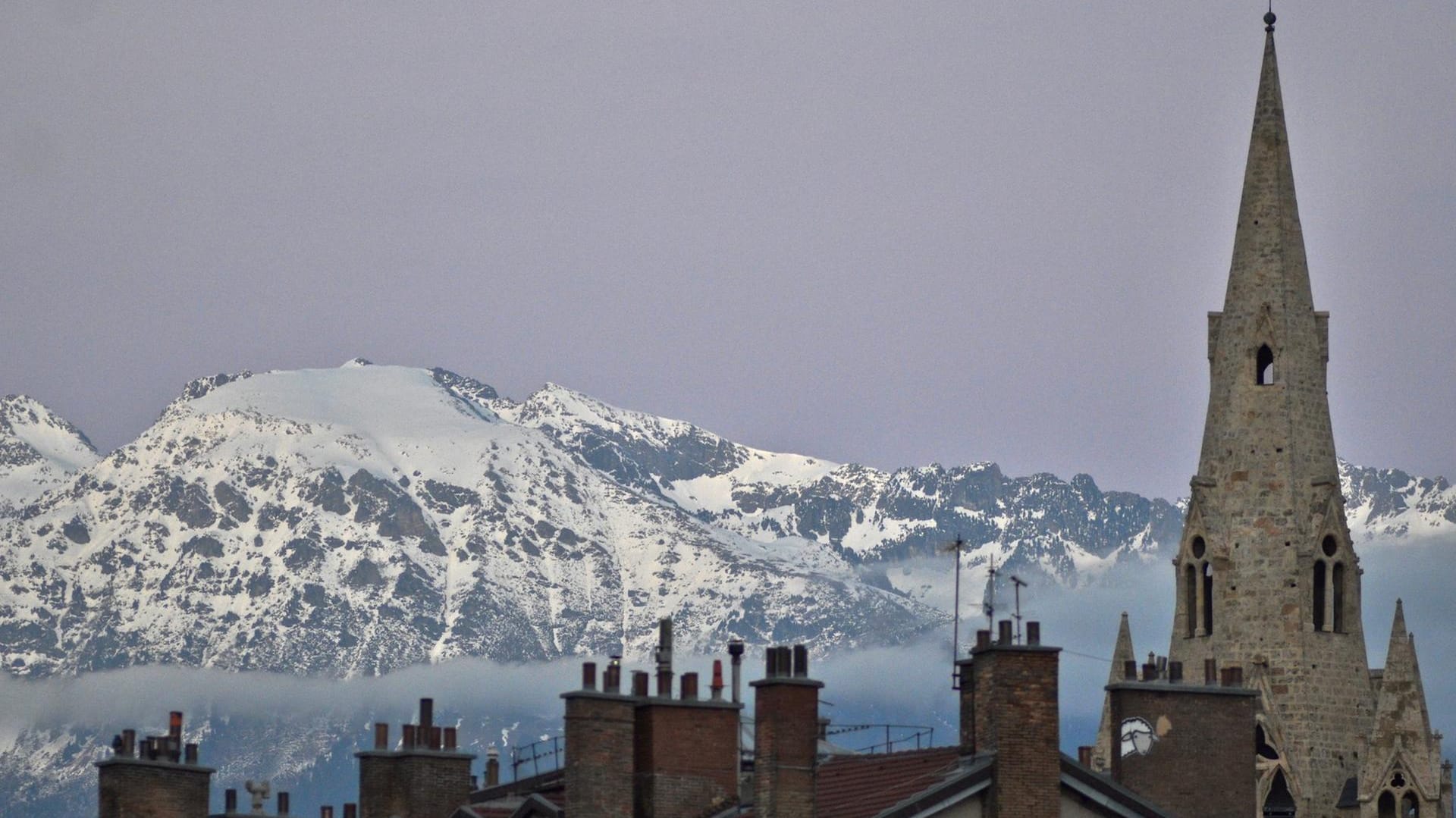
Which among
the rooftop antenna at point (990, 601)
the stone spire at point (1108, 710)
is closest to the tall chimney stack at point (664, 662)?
the rooftop antenna at point (990, 601)

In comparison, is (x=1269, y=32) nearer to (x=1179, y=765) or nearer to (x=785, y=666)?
(x=1179, y=765)

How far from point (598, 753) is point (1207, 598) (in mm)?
46340

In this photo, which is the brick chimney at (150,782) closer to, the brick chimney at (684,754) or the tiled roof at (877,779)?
the brick chimney at (684,754)

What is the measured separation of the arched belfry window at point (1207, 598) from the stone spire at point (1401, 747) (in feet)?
16.3

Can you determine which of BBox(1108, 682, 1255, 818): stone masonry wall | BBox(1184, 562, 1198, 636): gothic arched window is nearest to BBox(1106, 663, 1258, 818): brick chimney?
BBox(1108, 682, 1255, 818): stone masonry wall

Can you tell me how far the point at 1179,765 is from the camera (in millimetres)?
64312

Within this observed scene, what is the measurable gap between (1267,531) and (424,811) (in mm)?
40126

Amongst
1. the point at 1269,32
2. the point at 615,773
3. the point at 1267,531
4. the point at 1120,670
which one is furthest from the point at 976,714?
the point at 1269,32

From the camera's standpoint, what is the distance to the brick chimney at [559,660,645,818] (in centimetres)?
5756

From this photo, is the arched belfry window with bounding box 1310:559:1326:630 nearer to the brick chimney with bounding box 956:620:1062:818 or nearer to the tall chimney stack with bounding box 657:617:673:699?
the tall chimney stack with bounding box 657:617:673:699

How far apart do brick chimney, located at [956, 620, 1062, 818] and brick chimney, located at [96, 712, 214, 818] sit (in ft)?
47.3

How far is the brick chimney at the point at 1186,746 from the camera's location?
211 feet

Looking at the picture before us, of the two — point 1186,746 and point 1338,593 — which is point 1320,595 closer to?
point 1338,593

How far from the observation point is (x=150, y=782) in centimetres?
6288
